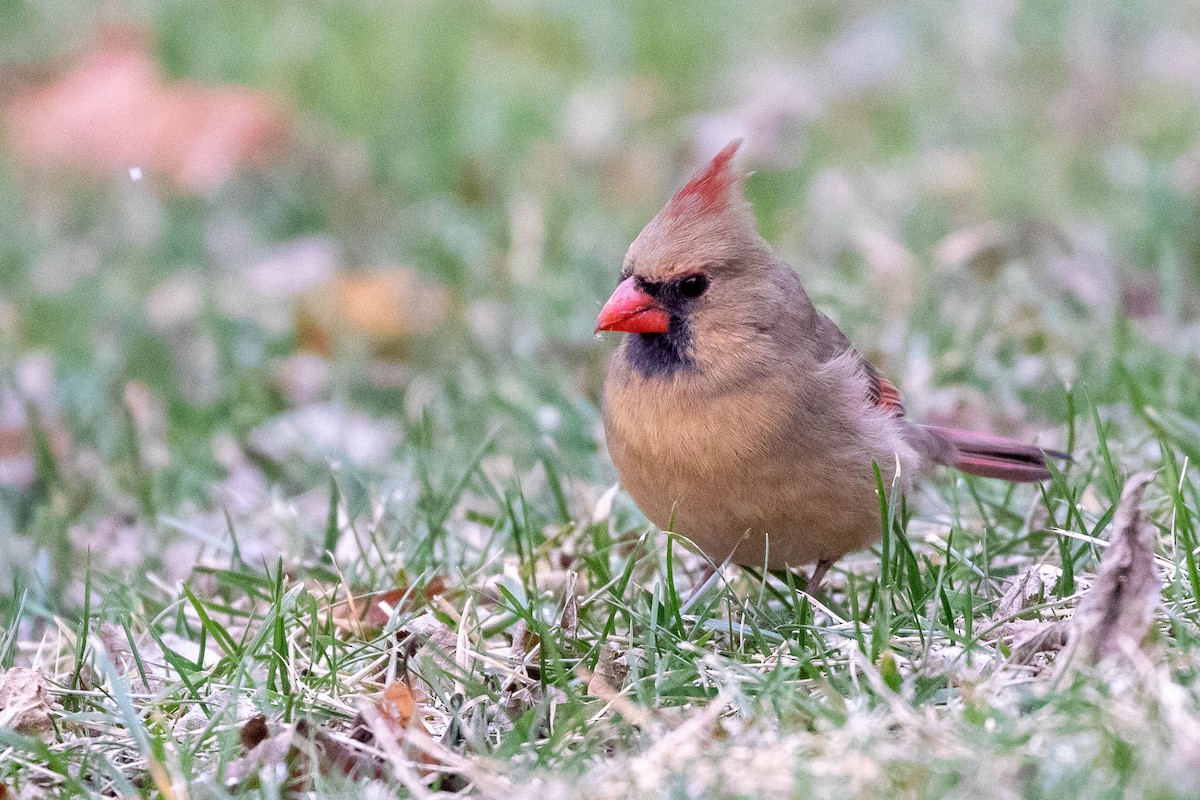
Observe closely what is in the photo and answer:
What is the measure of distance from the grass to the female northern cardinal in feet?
0.39

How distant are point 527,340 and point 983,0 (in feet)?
12.2

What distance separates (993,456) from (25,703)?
6.24 feet

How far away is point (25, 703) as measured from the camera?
2.52m

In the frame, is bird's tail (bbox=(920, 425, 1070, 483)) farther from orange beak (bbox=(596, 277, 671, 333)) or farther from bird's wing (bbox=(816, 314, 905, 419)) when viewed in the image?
orange beak (bbox=(596, 277, 671, 333))

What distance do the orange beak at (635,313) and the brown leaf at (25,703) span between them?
116 centimetres

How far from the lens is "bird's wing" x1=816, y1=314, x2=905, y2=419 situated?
3.09m

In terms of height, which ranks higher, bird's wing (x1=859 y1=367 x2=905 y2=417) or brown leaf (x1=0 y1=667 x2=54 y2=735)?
bird's wing (x1=859 y1=367 x2=905 y2=417)

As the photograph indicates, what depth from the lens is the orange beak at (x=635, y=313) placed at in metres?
2.95

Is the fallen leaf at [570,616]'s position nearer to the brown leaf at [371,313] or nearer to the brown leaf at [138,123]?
the brown leaf at [371,313]

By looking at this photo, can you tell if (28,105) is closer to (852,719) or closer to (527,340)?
(527,340)

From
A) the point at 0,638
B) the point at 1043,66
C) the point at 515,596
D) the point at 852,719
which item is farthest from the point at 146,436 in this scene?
the point at 1043,66

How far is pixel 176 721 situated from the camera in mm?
2549

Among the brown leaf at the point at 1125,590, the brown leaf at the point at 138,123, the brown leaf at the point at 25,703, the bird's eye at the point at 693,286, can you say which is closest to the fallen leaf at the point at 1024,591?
the brown leaf at the point at 1125,590

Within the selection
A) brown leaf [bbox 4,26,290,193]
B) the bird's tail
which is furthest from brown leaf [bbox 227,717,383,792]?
brown leaf [bbox 4,26,290,193]
